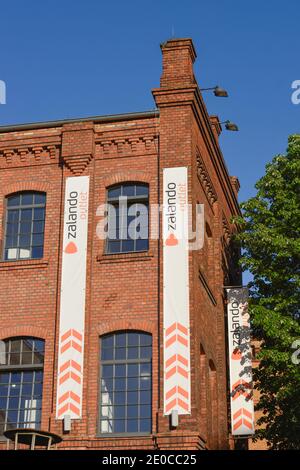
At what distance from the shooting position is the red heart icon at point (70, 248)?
20391mm

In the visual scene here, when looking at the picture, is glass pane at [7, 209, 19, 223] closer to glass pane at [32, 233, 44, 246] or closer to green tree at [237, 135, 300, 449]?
glass pane at [32, 233, 44, 246]

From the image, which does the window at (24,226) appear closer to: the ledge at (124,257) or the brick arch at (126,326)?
the ledge at (124,257)

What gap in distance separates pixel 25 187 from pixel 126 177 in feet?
8.90

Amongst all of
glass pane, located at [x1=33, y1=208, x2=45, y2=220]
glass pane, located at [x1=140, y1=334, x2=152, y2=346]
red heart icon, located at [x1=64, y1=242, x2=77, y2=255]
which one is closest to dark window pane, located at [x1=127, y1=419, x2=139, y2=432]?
glass pane, located at [x1=140, y1=334, x2=152, y2=346]

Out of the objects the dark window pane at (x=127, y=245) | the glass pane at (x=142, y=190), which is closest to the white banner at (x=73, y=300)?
the dark window pane at (x=127, y=245)

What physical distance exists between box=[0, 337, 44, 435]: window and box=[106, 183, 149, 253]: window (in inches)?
122

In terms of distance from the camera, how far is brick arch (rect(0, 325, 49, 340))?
19.8m

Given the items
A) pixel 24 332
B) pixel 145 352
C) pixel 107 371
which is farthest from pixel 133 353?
pixel 24 332

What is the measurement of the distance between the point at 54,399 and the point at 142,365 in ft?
7.09

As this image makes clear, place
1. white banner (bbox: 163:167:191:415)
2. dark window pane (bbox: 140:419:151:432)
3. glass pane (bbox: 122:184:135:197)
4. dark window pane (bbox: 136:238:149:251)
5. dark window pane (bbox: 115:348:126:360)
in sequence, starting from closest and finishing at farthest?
white banner (bbox: 163:167:191:415) < dark window pane (bbox: 140:419:151:432) < dark window pane (bbox: 115:348:126:360) < dark window pane (bbox: 136:238:149:251) < glass pane (bbox: 122:184:135:197)

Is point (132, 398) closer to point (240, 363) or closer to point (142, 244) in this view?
point (142, 244)
